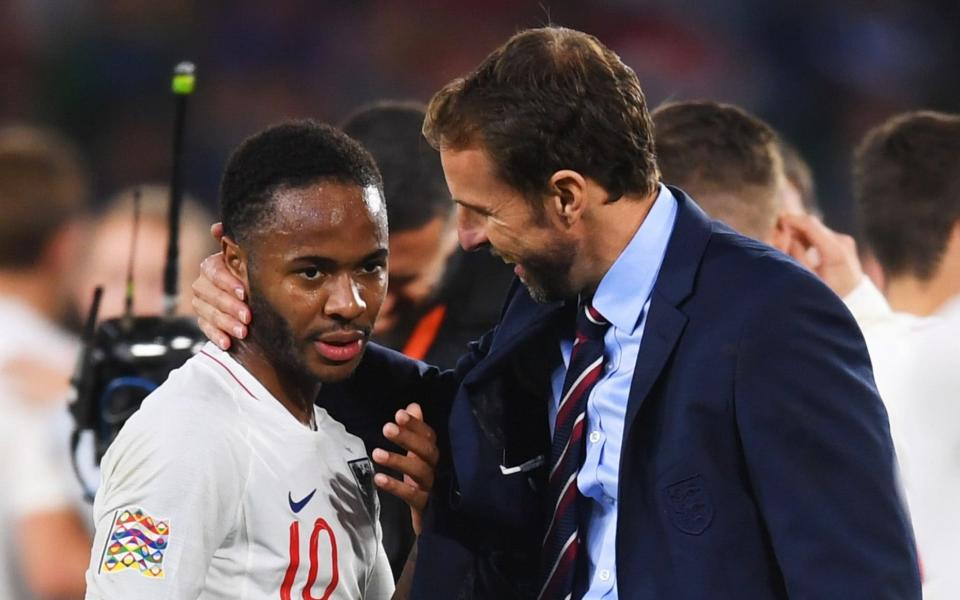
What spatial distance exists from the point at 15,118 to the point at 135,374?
10.5ft

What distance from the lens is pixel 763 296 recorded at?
171 centimetres

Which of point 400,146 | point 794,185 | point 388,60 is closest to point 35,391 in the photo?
point 400,146

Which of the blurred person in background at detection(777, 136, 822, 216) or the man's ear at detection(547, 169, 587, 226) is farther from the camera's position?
the blurred person in background at detection(777, 136, 822, 216)

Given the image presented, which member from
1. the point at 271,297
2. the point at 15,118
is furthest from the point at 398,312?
the point at 15,118

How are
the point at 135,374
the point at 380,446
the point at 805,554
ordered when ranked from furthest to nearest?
the point at 135,374 → the point at 380,446 → the point at 805,554

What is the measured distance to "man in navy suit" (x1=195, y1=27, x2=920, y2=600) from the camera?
1.64 meters

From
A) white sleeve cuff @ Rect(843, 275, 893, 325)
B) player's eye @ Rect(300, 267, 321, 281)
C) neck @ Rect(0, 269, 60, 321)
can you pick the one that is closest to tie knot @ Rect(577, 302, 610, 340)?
player's eye @ Rect(300, 267, 321, 281)

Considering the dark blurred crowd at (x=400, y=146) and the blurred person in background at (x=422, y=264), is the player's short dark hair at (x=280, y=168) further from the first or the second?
the blurred person in background at (x=422, y=264)

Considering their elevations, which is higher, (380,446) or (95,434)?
(380,446)

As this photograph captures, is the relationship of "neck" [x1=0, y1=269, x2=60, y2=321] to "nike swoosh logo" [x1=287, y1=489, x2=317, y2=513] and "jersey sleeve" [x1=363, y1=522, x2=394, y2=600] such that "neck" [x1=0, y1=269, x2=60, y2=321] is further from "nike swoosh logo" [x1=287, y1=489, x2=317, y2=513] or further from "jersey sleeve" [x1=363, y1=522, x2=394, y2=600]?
"nike swoosh logo" [x1=287, y1=489, x2=317, y2=513]

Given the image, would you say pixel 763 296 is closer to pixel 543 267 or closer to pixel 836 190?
pixel 543 267

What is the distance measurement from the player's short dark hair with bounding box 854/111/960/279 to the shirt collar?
135 cm

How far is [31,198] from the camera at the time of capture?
4062 mm

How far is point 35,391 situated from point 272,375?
6.50 feet
